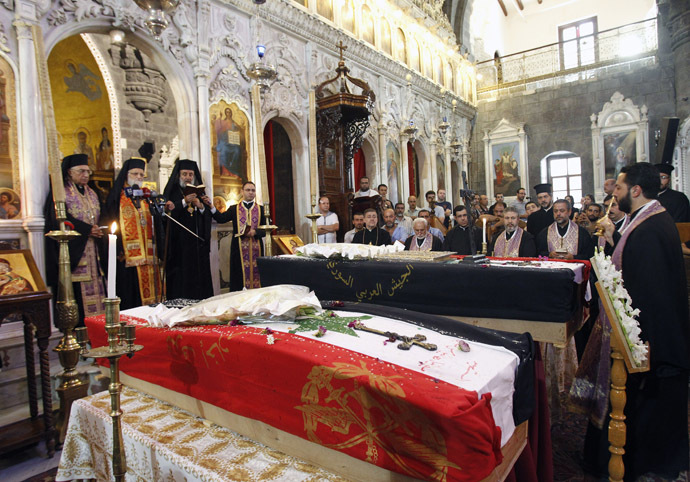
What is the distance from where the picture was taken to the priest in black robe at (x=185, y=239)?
19.7 feet

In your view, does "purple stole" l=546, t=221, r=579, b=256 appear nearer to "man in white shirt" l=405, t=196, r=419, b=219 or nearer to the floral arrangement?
the floral arrangement

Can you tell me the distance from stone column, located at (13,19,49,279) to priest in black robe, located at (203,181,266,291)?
80.2 inches

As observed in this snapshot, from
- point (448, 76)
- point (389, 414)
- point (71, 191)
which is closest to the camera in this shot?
point (389, 414)

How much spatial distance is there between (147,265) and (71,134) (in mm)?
6300

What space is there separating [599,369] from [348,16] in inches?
395

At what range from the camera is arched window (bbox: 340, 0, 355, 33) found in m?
10.2

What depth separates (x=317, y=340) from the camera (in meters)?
1.64

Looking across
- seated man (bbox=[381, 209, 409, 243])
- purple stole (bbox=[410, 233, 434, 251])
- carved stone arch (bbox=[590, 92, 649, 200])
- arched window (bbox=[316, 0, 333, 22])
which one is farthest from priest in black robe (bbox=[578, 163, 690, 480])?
carved stone arch (bbox=[590, 92, 649, 200])

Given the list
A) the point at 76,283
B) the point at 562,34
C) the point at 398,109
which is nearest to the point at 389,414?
the point at 76,283

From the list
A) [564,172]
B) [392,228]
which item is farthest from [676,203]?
[564,172]

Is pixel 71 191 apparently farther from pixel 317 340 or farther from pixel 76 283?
pixel 317 340

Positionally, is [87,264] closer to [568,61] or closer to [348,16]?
[348,16]

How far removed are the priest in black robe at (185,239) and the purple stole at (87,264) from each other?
1039 millimetres

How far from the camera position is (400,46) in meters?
12.6
